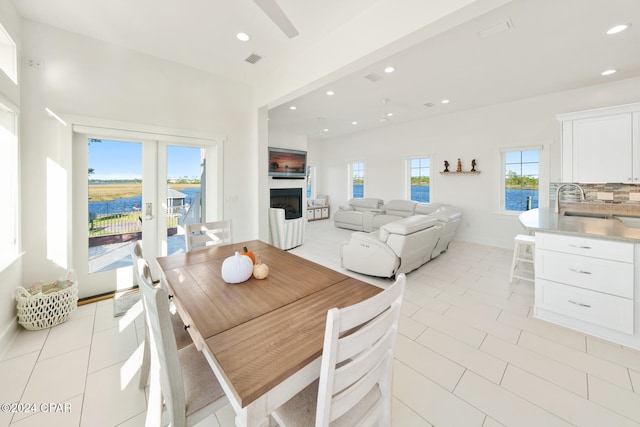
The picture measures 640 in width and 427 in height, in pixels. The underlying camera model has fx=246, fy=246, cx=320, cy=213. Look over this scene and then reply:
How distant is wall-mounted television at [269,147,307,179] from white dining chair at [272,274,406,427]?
4682 millimetres

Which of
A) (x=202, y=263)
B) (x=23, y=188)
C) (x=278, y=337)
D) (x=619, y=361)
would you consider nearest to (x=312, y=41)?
(x=202, y=263)

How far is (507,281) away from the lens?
3.44 m

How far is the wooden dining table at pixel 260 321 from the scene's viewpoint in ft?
2.65

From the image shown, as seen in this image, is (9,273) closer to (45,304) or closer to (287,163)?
(45,304)

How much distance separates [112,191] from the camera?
299cm

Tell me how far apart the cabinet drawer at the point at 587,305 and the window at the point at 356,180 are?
20.0 ft

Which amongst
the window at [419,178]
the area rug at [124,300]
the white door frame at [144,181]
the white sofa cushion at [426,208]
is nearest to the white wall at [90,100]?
the white door frame at [144,181]

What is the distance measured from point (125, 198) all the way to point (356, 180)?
6.63m

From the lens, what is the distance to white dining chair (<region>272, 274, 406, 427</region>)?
0.80 metres

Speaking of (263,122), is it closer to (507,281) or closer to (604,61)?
(507,281)

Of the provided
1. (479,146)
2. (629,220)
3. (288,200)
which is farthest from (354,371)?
(479,146)

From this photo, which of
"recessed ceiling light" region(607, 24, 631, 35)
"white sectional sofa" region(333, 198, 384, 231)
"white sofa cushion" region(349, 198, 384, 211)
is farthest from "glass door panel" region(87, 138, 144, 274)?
"recessed ceiling light" region(607, 24, 631, 35)

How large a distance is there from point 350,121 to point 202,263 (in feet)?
18.7

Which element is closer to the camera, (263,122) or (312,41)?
(312,41)
